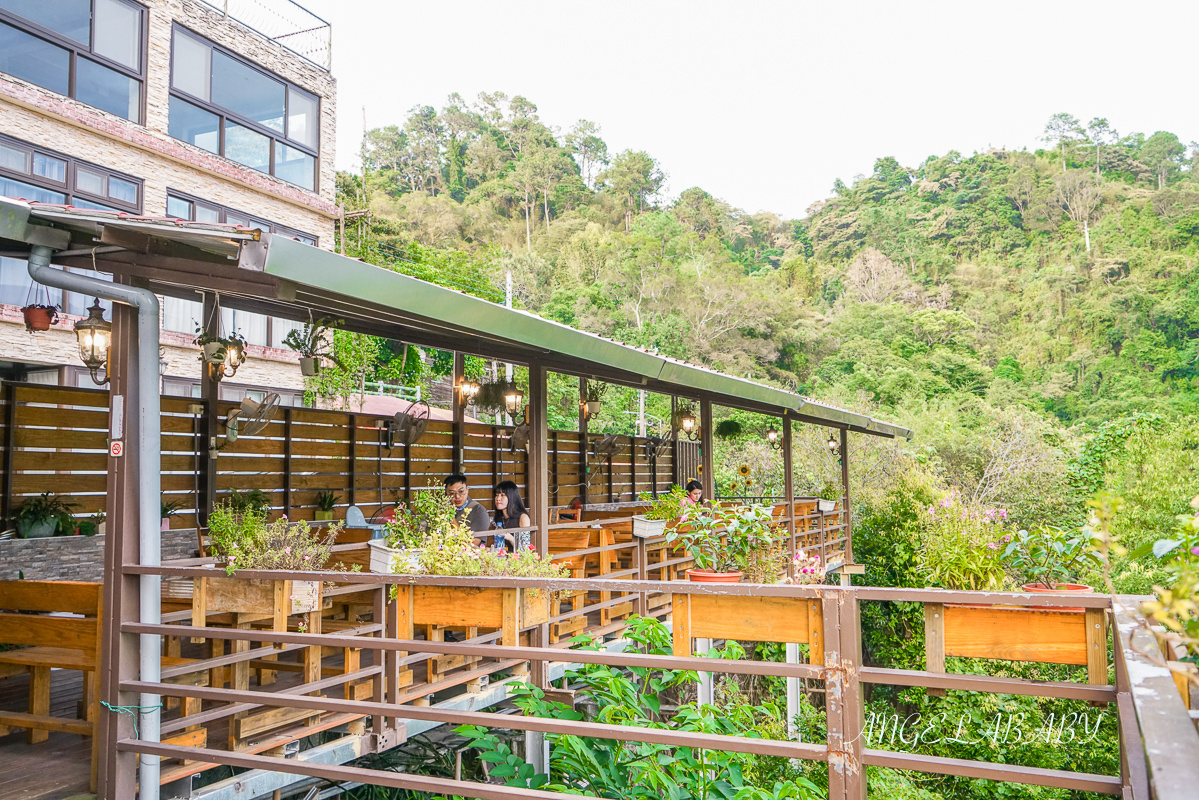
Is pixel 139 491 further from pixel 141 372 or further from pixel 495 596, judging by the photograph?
pixel 495 596

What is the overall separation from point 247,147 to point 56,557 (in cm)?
1072

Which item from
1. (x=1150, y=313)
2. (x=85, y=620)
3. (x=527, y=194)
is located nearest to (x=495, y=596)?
(x=85, y=620)

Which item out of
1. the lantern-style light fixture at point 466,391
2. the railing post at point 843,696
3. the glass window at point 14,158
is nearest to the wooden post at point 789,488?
the lantern-style light fixture at point 466,391

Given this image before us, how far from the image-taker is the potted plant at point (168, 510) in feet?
24.7

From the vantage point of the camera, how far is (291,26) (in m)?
16.8

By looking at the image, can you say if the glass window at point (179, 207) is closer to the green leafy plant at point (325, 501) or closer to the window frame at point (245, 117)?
the window frame at point (245, 117)

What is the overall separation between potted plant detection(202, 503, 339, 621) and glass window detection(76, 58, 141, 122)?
11433mm

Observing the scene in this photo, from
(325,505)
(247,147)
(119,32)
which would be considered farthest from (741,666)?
(247,147)

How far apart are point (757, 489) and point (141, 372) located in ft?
74.1

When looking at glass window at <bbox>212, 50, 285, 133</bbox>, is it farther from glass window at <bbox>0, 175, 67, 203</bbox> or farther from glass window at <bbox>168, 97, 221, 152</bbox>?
glass window at <bbox>0, 175, 67, 203</bbox>

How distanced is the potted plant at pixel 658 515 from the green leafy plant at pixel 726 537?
5.68 feet

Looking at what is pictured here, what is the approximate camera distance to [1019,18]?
61375 mm

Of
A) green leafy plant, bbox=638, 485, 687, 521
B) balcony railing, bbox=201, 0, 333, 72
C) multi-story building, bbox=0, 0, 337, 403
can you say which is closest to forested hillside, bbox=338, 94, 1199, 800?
green leafy plant, bbox=638, 485, 687, 521

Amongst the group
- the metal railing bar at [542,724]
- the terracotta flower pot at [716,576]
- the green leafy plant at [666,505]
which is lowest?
the metal railing bar at [542,724]
